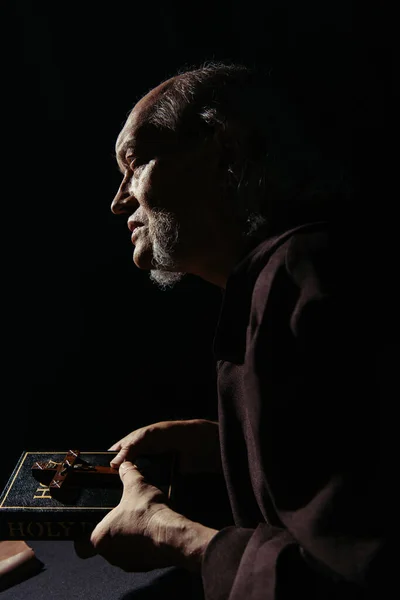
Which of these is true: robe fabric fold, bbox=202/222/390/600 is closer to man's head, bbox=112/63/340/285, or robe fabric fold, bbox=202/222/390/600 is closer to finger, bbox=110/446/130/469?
man's head, bbox=112/63/340/285

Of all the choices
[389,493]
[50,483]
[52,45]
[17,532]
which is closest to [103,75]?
[52,45]

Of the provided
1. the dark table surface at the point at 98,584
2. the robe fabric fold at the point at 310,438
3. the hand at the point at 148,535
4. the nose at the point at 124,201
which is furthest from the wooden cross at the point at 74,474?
the nose at the point at 124,201

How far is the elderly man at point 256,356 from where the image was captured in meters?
0.68

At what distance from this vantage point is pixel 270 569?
27.8 inches

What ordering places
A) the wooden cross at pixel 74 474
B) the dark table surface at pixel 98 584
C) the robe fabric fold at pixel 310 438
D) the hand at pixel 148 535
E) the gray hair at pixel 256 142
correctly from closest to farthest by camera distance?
the robe fabric fold at pixel 310 438, the hand at pixel 148 535, the gray hair at pixel 256 142, the wooden cross at pixel 74 474, the dark table surface at pixel 98 584

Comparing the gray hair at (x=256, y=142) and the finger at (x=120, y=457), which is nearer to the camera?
the gray hair at (x=256, y=142)

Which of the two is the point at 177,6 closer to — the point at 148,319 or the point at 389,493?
the point at 148,319

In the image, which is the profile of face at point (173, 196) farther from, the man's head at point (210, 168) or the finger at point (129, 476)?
the finger at point (129, 476)

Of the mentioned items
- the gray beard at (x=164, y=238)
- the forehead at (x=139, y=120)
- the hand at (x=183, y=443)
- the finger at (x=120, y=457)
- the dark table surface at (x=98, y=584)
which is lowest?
the dark table surface at (x=98, y=584)

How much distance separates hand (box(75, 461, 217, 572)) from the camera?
34.1 inches

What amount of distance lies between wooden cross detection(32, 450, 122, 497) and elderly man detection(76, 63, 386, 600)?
0.14 feet

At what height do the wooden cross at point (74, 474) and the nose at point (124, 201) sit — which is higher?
the nose at point (124, 201)

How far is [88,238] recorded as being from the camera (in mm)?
1737

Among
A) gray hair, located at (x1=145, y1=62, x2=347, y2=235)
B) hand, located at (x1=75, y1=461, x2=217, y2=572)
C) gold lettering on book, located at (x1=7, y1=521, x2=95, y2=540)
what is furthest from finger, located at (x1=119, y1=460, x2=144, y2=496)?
gray hair, located at (x1=145, y1=62, x2=347, y2=235)
